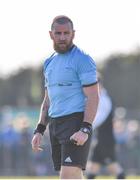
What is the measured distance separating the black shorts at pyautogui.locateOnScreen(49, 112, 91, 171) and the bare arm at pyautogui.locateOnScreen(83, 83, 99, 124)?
24 cm

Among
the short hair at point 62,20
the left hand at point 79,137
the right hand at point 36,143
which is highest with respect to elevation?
the short hair at point 62,20

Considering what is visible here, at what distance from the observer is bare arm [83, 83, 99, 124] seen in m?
9.20

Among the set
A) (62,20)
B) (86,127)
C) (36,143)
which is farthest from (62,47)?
(36,143)

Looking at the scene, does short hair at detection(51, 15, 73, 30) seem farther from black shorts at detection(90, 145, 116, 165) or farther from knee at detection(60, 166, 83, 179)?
black shorts at detection(90, 145, 116, 165)

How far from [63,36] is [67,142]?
112 cm

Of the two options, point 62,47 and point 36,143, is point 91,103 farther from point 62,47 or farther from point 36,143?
point 36,143

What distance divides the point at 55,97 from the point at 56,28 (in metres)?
0.75

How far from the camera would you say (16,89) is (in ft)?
189

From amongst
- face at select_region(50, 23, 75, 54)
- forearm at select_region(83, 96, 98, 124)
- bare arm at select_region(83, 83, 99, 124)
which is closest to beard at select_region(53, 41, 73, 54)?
face at select_region(50, 23, 75, 54)

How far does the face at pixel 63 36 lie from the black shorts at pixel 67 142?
730 mm

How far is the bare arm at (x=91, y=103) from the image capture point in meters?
9.20

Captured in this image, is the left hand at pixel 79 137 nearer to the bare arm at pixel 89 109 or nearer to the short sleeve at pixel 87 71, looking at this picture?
the bare arm at pixel 89 109

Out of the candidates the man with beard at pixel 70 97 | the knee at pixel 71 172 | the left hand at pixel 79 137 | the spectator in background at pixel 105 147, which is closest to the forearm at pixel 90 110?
the man with beard at pixel 70 97

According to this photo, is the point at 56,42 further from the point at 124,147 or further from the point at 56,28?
the point at 124,147
